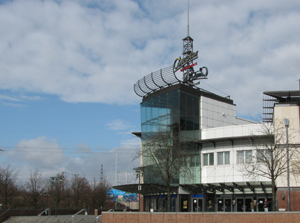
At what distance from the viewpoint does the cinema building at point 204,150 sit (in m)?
36.1

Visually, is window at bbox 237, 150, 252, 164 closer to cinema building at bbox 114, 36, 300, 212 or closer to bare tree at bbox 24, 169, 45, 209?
cinema building at bbox 114, 36, 300, 212

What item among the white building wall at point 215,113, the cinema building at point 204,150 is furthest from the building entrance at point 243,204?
the white building wall at point 215,113

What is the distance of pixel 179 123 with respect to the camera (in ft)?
Result: 125

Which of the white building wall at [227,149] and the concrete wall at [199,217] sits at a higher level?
the white building wall at [227,149]

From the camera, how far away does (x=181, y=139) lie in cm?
3703

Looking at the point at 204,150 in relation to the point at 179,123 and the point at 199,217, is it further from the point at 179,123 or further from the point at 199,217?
the point at 199,217

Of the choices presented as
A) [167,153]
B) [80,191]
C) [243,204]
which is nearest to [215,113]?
[243,204]

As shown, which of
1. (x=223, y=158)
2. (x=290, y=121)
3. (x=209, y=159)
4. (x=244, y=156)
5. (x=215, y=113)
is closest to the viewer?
(x=290, y=121)

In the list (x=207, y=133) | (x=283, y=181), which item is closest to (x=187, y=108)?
(x=207, y=133)

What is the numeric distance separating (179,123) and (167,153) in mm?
6165

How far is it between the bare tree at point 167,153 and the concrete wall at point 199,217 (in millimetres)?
3709

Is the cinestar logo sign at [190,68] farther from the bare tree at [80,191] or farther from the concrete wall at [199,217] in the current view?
the bare tree at [80,191]

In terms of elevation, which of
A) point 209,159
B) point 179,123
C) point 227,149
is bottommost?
point 209,159

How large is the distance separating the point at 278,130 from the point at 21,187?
50.7 metres
